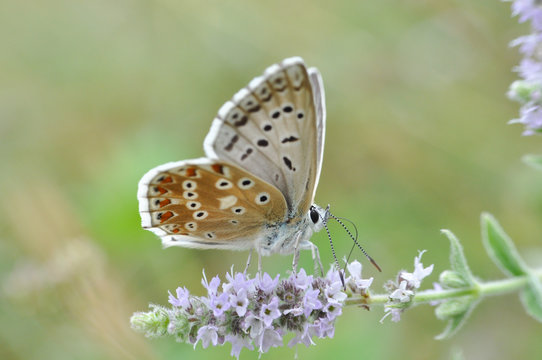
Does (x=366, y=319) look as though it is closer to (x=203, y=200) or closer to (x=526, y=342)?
(x=526, y=342)

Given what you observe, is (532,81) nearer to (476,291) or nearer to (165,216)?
(476,291)

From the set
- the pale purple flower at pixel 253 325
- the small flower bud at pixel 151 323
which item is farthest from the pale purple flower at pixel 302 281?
the small flower bud at pixel 151 323

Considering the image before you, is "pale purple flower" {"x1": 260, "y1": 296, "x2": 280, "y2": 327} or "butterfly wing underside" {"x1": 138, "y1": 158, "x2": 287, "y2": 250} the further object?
"butterfly wing underside" {"x1": 138, "y1": 158, "x2": 287, "y2": 250}

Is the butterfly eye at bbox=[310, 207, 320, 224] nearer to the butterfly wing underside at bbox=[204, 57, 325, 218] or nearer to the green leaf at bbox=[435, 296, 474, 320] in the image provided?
the butterfly wing underside at bbox=[204, 57, 325, 218]

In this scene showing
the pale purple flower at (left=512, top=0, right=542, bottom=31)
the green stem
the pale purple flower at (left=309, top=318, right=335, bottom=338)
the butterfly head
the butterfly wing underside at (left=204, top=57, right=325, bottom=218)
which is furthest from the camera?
the butterfly head

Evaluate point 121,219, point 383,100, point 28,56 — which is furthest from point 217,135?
point 28,56

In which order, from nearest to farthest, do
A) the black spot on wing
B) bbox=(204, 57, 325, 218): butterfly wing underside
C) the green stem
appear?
the green stem, bbox=(204, 57, 325, 218): butterfly wing underside, the black spot on wing

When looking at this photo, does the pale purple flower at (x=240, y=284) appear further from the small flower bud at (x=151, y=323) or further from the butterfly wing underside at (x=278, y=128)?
the butterfly wing underside at (x=278, y=128)

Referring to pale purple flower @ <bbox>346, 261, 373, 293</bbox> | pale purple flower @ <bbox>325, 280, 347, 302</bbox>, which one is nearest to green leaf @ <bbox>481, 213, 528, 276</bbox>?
pale purple flower @ <bbox>346, 261, 373, 293</bbox>
